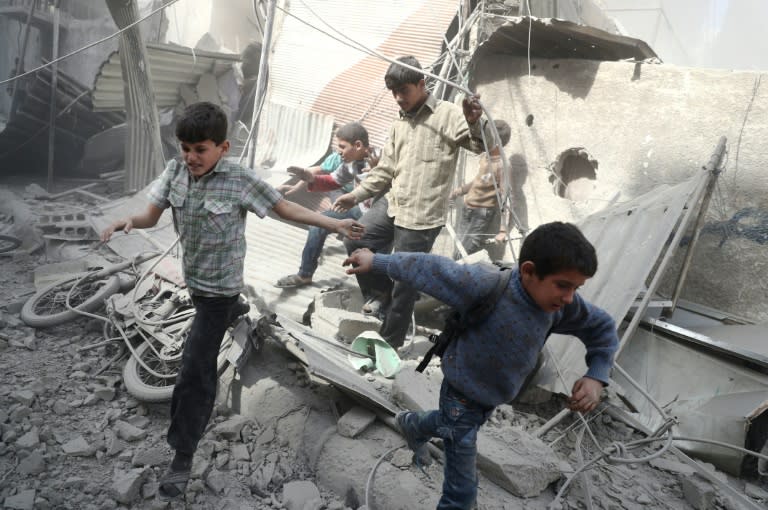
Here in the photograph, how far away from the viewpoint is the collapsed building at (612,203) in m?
3.29

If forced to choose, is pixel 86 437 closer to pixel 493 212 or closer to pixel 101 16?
pixel 493 212

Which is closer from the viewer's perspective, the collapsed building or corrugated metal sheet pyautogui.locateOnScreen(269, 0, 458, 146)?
the collapsed building

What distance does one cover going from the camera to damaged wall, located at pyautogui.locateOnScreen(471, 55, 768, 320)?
14.6 feet

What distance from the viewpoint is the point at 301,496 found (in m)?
2.37

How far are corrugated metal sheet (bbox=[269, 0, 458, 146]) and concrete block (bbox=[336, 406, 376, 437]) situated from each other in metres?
4.88

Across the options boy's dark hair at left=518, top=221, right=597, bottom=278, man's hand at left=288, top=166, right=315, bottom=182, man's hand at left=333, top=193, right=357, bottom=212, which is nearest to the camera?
boy's dark hair at left=518, top=221, right=597, bottom=278

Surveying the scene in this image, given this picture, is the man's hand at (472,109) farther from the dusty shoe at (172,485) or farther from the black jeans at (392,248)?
the dusty shoe at (172,485)

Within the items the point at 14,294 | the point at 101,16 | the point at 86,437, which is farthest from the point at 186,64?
the point at 86,437

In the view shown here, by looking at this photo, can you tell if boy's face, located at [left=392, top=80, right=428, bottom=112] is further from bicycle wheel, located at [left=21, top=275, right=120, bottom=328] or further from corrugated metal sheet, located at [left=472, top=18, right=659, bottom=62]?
bicycle wheel, located at [left=21, top=275, right=120, bottom=328]

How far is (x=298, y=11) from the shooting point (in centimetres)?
805

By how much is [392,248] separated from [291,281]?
1.12m

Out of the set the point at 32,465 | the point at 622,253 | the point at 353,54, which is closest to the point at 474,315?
the point at 32,465

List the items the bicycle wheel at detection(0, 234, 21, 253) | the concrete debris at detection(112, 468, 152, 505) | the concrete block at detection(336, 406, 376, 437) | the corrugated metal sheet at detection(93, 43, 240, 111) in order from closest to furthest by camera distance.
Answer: the concrete debris at detection(112, 468, 152, 505) < the concrete block at detection(336, 406, 376, 437) < the bicycle wheel at detection(0, 234, 21, 253) < the corrugated metal sheet at detection(93, 43, 240, 111)

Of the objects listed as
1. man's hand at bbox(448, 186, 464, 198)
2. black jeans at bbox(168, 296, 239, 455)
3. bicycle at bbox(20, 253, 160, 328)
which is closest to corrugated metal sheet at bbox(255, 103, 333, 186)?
man's hand at bbox(448, 186, 464, 198)
